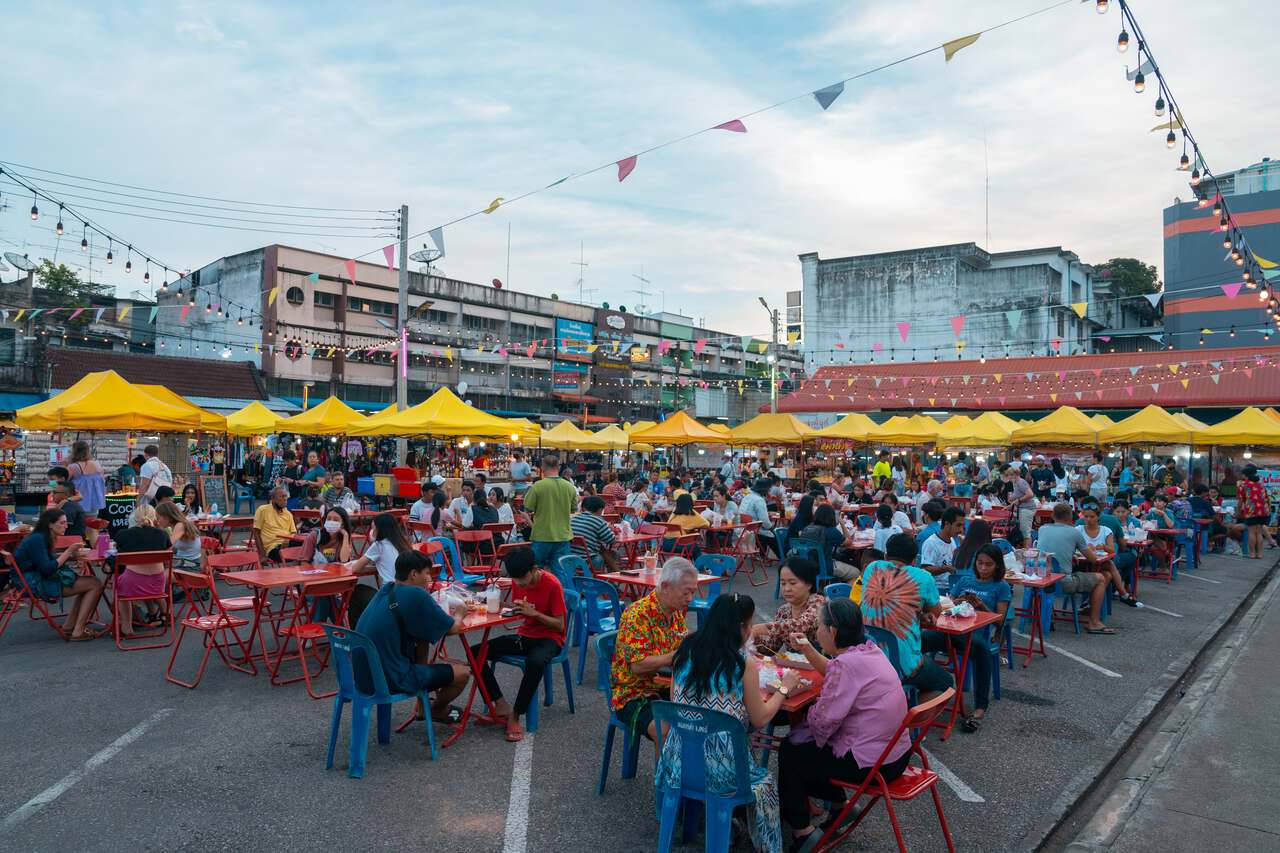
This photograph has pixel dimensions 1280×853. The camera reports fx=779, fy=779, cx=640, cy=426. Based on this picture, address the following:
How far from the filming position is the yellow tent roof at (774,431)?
1722 centimetres

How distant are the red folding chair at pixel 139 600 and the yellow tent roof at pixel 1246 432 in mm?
18045

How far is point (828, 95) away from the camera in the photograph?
8719 millimetres

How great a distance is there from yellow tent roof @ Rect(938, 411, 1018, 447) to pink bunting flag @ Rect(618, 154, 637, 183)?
12480 millimetres

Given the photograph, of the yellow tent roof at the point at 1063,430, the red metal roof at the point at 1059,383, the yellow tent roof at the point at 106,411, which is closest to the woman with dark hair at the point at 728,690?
the yellow tent roof at the point at 106,411

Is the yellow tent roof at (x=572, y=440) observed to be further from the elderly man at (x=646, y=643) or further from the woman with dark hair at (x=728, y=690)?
the woman with dark hair at (x=728, y=690)

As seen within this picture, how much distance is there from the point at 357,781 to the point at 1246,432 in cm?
1795

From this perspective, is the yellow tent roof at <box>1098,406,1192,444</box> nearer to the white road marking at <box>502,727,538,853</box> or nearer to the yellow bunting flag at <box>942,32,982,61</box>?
the yellow bunting flag at <box>942,32,982,61</box>

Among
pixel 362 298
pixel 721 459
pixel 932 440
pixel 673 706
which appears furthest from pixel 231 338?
pixel 673 706

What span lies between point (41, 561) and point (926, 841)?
25.4 ft

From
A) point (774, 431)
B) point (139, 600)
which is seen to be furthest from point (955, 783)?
point (774, 431)

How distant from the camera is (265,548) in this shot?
8852 mm

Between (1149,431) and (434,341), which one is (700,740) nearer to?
(1149,431)

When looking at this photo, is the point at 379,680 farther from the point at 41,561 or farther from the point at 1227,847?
the point at 41,561

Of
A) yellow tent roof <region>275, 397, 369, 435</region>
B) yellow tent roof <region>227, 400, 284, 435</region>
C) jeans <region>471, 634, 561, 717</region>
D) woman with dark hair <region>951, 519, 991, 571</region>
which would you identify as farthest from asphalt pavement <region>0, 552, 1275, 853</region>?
yellow tent roof <region>227, 400, 284, 435</region>
